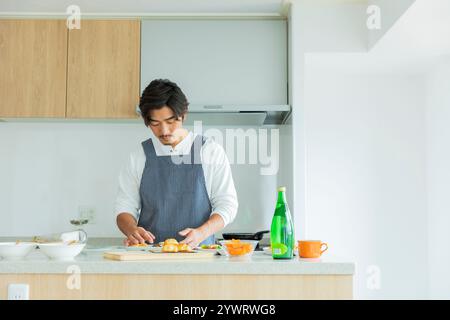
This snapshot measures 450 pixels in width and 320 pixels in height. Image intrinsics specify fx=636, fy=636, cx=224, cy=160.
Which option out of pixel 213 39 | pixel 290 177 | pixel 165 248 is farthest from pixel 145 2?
pixel 165 248

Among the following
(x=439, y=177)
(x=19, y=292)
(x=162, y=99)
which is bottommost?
(x=19, y=292)

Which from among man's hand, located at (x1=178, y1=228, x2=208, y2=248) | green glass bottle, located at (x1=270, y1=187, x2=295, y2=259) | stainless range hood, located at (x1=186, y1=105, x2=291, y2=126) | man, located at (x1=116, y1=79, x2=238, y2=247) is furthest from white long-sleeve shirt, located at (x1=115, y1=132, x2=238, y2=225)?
stainless range hood, located at (x1=186, y1=105, x2=291, y2=126)

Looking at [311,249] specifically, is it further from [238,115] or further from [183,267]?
[238,115]

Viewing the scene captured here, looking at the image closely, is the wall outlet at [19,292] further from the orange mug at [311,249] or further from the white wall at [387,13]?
the white wall at [387,13]

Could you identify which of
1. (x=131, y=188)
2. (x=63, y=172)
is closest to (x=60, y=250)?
(x=131, y=188)

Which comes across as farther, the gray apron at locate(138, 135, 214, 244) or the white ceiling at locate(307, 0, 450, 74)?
the white ceiling at locate(307, 0, 450, 74)

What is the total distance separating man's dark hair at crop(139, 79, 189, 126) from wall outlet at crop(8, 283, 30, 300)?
1081 millimetres

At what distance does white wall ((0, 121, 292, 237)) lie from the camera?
169 inches

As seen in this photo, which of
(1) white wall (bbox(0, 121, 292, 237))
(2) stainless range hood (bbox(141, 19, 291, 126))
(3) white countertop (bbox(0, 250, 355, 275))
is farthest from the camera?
(1) white wall (bbox(0, 121, 292, 237))

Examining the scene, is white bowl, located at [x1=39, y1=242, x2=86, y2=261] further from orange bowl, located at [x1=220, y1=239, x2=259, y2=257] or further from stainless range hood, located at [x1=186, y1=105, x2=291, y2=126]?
stainless range hood, located at [x1=186, y1=105, x2=291, y2=126]

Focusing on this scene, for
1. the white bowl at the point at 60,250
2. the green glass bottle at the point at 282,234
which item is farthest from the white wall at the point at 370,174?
the white bowl at the point at 60,250

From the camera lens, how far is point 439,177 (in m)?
4.15

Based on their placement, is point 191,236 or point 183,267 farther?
point 191,236

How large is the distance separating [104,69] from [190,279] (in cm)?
238
